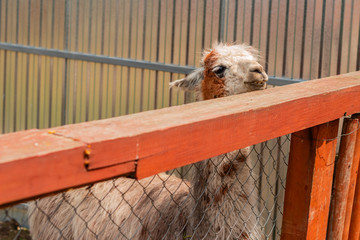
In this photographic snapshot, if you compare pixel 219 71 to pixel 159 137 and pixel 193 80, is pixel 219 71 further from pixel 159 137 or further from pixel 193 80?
pixel 159 137

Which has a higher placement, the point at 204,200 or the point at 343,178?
the point at 343,178

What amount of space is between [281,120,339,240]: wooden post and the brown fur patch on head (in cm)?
147

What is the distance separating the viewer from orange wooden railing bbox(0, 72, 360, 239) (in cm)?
126

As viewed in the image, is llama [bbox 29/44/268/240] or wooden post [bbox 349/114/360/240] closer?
wooden post [bbox 349/114/360/240]

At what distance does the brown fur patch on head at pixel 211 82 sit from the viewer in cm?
390

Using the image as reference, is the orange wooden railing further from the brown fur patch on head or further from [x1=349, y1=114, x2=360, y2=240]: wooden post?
the brown fur patch on head

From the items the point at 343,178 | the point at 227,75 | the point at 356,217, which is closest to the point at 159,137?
the point at 343,178

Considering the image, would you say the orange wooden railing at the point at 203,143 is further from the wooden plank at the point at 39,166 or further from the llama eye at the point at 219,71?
the llama eye at the point at 219,71

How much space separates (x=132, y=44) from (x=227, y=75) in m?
2.65

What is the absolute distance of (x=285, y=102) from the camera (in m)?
2.12

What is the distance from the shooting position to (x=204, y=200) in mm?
3307

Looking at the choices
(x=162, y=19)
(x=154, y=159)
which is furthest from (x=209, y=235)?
(x=162, y=19)

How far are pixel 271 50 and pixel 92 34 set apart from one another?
236 cm

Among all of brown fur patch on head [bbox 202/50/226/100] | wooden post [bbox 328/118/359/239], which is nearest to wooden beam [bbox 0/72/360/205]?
wooden post [bbox 328/118/359/239]
